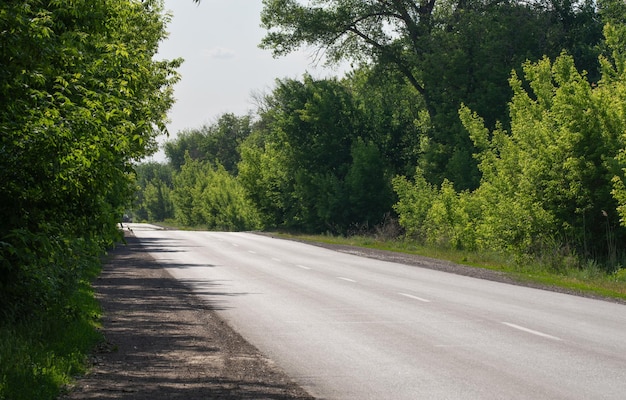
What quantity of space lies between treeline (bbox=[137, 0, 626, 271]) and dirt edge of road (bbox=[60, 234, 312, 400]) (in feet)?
42.5

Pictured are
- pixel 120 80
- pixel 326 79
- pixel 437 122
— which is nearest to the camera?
pixel 120 80

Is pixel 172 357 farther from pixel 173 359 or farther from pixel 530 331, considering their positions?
pixel 530 331

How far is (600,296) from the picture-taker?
21.1 meters

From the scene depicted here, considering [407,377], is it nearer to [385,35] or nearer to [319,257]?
[319,257]

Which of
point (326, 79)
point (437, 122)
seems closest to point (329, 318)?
point (437, 122)

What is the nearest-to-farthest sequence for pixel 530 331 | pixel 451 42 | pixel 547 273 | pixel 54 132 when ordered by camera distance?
1. pixel 54 132
2. pixel 530 331
3. pixel 547 273
4. pixel 451 42

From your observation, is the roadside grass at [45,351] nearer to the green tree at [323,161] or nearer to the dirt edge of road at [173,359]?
the dirt edge of road at [173,359]

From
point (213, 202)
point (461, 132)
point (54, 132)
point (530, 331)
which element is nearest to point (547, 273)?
point (530, 331)

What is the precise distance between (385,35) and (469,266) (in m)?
32.5

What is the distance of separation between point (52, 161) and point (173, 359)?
2.76 metres

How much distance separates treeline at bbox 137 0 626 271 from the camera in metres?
30.3

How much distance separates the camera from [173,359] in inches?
458

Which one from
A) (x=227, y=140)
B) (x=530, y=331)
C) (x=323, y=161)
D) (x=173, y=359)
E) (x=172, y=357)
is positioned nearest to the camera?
Answer: (x=173, y=359)

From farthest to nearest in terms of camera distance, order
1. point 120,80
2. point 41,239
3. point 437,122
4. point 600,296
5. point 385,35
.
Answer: point 385,35 < point 437,122 < point 600,296 < point 120,80 < point 41,239
